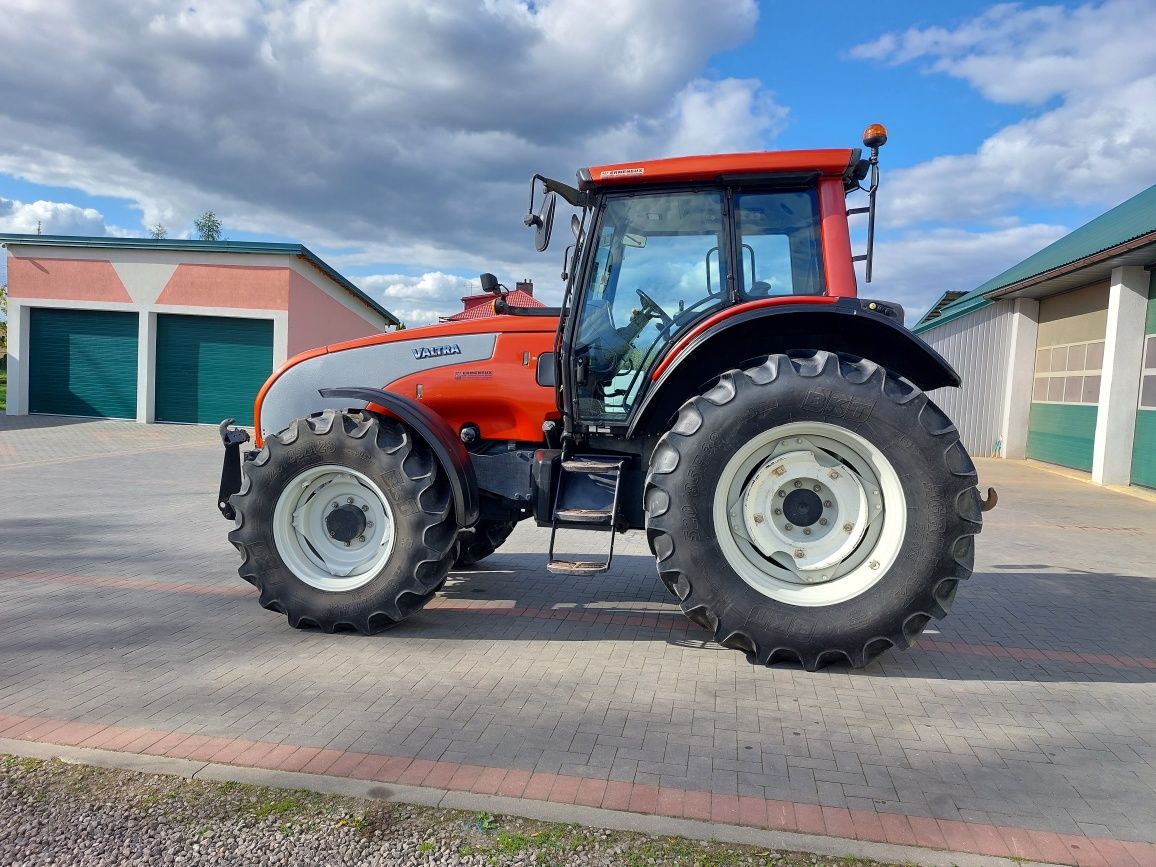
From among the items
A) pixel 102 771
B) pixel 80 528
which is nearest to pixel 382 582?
pixel 102 771

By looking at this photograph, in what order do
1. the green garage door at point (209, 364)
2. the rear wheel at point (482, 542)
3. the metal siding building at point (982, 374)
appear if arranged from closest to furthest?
the rear wheel at point (482, 542) < the metal siding building at point (982, 374) < the green garage door at point (209, 364)

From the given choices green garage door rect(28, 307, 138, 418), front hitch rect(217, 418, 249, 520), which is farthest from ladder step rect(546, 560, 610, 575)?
green garage door rect(28, 307, 138, 418)

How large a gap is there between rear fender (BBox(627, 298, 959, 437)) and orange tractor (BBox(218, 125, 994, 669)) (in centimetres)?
1

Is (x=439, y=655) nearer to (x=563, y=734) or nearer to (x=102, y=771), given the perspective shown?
(x=563, y=734)

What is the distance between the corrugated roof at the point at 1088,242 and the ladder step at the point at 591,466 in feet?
35.3

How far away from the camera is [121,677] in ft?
12.7

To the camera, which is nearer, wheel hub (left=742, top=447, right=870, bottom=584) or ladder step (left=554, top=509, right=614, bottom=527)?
wheel hub (left=742, top=447, right=870, bottom=584)

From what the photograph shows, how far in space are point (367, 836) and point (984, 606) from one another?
15.6 feet

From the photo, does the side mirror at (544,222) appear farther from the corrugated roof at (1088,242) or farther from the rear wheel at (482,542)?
the corrugated roof at (1088,242)

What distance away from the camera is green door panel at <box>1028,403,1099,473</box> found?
48.3 ft

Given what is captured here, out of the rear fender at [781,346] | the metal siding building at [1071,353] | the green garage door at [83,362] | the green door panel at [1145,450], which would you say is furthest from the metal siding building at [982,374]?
the green garage door at [83,362]

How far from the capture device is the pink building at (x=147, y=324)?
1942cm

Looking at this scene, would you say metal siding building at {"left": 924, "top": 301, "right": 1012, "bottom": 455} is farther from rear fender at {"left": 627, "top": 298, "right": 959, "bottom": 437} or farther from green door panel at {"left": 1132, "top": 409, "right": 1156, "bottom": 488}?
rear fender at {"left": 627, "top": 298, "right": 959, "bottom": 437}

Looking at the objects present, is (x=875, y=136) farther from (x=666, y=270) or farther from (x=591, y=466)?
(x=591, y=466)
